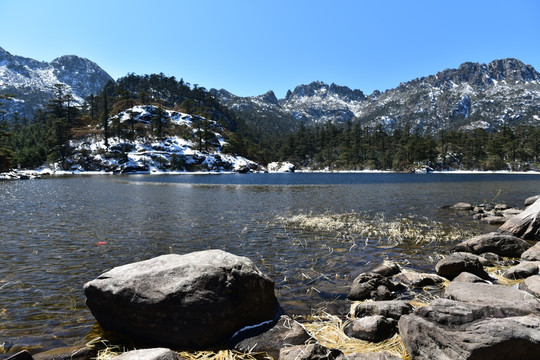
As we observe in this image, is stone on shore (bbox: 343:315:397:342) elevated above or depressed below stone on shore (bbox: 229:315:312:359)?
above

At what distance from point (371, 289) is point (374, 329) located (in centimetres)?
294

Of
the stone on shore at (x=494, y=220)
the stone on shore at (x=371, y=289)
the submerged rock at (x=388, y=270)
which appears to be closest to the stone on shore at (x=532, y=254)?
the submerged rock at (x=388, y=270)

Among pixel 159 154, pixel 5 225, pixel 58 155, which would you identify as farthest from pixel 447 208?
pixel 58 155

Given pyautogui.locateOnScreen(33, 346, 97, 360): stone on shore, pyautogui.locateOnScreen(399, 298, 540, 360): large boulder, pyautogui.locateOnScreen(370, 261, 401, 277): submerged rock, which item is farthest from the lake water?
pyautogui.locateOnScreen(399, 298, 540, 360): large boulder

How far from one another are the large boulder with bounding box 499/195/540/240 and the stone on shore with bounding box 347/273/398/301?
13071mm

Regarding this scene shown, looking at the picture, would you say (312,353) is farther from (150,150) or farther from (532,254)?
(150,150)

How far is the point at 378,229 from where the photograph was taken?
20.8 metres

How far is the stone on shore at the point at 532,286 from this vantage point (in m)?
8.46

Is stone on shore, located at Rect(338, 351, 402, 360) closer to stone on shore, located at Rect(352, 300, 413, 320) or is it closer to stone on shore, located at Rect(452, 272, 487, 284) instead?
stone on shore, located at Rect(352, 300, 413, 320)

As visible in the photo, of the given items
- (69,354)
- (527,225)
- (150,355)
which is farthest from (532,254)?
(69,354)

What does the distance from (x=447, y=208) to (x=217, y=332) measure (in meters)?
33.1

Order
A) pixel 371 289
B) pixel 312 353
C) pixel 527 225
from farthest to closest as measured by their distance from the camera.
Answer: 1. pixel 527 225
2. pixel 371 289
3. pixel 312 353

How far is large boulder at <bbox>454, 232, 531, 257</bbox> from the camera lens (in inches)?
563

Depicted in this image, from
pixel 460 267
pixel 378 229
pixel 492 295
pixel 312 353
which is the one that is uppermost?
pixel 492 295
